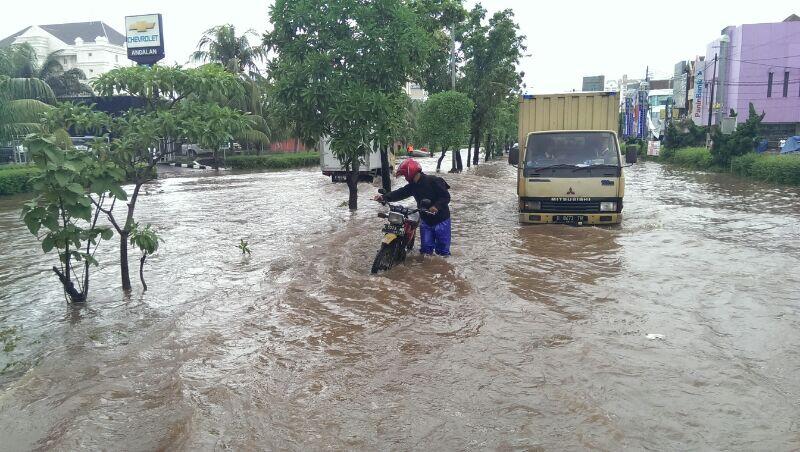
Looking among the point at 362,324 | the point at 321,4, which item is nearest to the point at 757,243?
the point at 362,324

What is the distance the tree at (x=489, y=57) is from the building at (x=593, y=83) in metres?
46.1

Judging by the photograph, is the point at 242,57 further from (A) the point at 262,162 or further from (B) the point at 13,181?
(B) the point at 13,181

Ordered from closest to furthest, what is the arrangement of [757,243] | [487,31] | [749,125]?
[757,243] → [749,125] → [487,31]

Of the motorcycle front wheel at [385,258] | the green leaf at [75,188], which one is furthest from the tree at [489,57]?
the green leaf at [75,188]

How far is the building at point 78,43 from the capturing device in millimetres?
66625

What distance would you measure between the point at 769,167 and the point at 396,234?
64.5 ft

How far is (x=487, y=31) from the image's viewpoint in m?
31.0

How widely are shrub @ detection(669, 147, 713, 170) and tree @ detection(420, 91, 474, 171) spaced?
39.8 ft

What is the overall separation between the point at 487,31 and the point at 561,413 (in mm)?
29284

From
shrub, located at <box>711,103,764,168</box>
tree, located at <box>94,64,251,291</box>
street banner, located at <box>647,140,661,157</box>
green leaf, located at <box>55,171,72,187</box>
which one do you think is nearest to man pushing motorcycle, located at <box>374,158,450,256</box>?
tree, located at <box>94,64,251,291</box>

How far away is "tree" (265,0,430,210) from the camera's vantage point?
38.9ft

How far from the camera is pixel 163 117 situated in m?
6.67

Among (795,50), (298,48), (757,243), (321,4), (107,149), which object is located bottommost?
(757,243)

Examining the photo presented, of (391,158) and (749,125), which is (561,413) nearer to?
(391,158)
